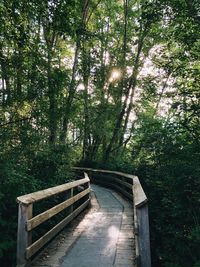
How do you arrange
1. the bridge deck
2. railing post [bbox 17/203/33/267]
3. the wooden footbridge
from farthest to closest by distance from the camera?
the bridge deck, the wooden footbridge, railing post [bbox 17/203/33/267]

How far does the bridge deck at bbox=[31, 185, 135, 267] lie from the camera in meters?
5.24

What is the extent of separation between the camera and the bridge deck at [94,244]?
17.2 ft

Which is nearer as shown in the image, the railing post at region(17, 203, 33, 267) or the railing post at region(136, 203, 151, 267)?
the railing post at region(17, 203, 33, 267)

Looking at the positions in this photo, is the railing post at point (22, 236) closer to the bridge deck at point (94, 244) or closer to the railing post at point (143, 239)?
the bridge deck at point (94, 244)

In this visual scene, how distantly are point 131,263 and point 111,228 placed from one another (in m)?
2.74

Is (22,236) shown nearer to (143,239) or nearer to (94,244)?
(143,239)

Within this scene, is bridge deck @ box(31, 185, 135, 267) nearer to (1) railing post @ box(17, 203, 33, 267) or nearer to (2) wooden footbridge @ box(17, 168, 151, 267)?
(2) wooden footbridge @ box(17, 168, 151, 267)

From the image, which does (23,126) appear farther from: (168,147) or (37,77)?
(168,147)

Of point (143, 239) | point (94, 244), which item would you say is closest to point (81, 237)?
point (94, 244)

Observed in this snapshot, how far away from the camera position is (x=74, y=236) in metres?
6.96

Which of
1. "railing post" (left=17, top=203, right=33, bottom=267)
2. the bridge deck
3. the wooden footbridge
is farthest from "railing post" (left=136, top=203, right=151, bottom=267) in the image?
"railing post" (left=17, top=203, right=33, bottom=267)

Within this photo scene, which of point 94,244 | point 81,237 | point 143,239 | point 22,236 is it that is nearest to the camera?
point 22,236

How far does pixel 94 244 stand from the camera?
20.9ft

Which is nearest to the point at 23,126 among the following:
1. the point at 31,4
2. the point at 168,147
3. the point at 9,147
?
the point at 9,147
